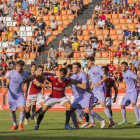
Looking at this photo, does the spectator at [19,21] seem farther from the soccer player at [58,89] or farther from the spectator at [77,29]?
the soccer player at [58,89]

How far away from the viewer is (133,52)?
20.6 m

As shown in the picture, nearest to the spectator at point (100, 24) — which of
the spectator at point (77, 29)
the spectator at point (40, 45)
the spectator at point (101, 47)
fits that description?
the spectator at point (77, 29)

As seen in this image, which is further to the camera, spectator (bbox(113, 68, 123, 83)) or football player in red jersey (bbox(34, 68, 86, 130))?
spectator (bbox(113, 68, 123, 83))

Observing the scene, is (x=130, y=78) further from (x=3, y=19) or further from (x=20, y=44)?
(x=3, y=19)

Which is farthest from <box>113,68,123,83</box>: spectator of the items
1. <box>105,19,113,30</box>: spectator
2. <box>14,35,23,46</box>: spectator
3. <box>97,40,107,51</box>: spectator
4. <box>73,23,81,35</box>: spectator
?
<box>14,35,23,46</box>: spectator

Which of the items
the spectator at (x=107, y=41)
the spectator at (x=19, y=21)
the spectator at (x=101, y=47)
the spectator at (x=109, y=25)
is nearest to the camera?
the spectator at (x=101, y=47)

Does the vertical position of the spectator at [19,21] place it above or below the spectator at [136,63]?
above

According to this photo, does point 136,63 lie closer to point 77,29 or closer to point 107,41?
point 107,41

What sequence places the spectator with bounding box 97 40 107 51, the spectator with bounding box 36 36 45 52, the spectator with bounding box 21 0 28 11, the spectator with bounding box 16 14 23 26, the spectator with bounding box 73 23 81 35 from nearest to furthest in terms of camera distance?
the spectator with bounding box 97 40 107 51
the spectator with bounding box 36 36 45 52
the spectator with bounding box 73 23 81 35
the spectator with bounding box 16 14 23 26
the spectator with bounding box 21 0 28 11

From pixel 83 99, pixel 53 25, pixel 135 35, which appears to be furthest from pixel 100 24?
pixel 83 99

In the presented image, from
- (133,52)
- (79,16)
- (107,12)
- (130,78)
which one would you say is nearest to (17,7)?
(79,16)

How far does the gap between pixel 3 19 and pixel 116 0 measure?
397 inches

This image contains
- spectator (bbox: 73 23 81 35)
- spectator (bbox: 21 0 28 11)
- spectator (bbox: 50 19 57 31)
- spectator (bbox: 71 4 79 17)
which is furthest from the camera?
spectator (bbox: 21 0 28 11)

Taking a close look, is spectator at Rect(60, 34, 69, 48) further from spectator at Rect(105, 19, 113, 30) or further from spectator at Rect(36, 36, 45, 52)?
spectator at Rect(105, 19, 113, 30)
